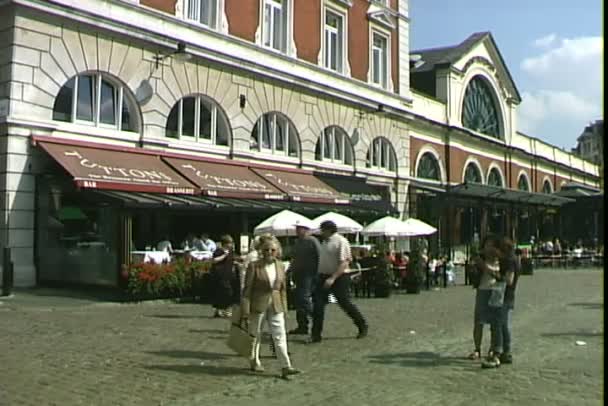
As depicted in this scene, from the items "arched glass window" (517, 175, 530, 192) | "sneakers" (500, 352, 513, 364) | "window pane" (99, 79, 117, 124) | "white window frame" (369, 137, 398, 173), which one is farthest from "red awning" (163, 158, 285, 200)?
"arched glass window" (517, 175, 530, 192)

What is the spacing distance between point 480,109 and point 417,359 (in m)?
36.5

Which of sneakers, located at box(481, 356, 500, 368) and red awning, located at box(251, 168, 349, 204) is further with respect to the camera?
red awning, located at box(251, 168, 349, 204)

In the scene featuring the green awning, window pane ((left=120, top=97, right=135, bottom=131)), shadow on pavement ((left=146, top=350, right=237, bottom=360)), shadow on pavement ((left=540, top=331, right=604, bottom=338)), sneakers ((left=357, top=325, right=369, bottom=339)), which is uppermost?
window pane ((left=120, top=97, right=135, bottom=131))

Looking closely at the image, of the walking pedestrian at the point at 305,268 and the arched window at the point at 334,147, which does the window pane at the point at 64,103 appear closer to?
the walking pedestrian at the point at 305,268

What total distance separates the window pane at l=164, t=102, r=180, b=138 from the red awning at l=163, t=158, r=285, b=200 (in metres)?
0.95

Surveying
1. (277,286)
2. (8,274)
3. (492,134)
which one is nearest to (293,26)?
(8,274)

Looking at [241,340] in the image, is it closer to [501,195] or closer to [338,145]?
[338,145]

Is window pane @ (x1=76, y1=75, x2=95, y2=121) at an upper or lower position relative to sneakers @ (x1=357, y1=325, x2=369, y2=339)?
upper

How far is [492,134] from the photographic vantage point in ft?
149

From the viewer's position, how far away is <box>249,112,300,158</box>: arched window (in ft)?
82.5

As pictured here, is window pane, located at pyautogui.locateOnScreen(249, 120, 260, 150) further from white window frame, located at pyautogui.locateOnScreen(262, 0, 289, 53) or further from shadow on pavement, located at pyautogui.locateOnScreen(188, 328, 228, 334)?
shadow on pavement, located at pyautogui.locateOnScreen(188, 328, 228, 334)

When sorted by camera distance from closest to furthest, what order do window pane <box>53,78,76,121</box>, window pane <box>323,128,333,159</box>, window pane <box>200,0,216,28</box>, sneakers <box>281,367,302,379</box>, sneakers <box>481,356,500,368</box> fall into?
sneakers <box>281,367,302,379</box>
sneakers <box>481,356,500,368</box>
window pane <box>53,78,76,121</box>
window pane <box>200,0,216,28</box>
window pane <box>323,128,333,159</box>

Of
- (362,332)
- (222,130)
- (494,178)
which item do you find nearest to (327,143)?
(222,130)

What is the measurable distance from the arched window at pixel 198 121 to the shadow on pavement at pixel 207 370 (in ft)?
45.5
